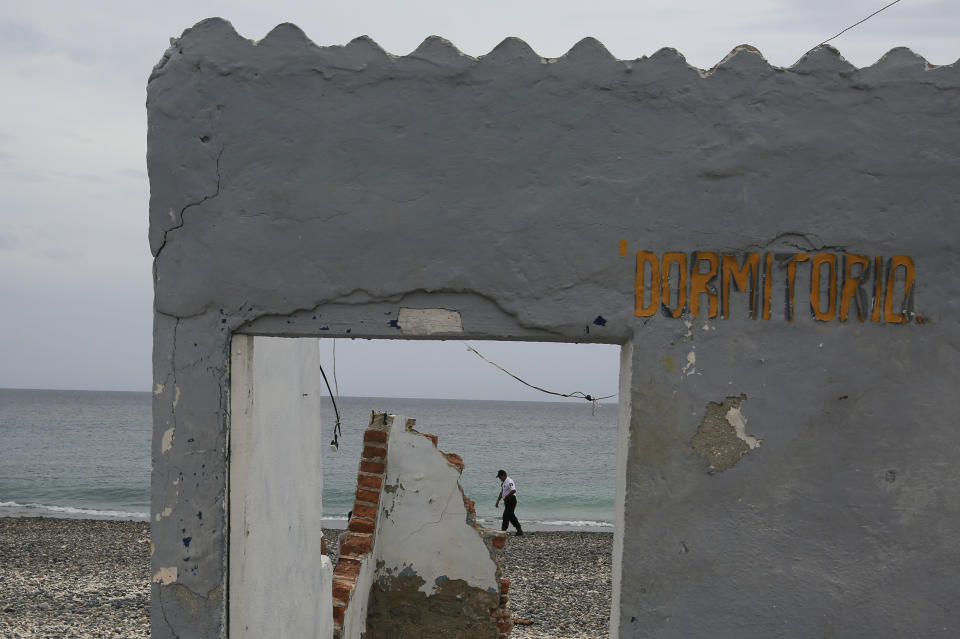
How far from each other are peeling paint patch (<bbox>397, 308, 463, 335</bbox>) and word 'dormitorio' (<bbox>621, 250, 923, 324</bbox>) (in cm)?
75

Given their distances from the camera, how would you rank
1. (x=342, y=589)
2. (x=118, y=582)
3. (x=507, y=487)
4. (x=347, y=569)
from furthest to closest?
(x=507, y=487)
(x=118, y=582)
(x=347, y=569)
(x=342, y=589)

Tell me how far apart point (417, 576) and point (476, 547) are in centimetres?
75

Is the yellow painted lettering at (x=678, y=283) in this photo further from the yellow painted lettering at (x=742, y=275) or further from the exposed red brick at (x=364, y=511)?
the exposed red brick at (x=364, y=511)

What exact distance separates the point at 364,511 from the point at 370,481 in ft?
1.12

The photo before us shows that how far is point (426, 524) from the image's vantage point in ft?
30.8

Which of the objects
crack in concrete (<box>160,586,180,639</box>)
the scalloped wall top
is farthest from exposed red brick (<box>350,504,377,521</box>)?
the scalloped wall top

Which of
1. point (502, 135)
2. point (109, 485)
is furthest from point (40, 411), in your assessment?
point (502, 135)

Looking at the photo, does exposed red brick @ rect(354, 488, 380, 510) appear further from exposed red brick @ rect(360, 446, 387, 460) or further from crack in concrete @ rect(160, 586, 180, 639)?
crack in concrete @ rect(160, 586, 180, 639)

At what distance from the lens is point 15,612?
12.9m

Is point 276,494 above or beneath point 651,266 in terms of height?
beneath

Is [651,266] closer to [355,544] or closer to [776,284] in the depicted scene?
[776,284]

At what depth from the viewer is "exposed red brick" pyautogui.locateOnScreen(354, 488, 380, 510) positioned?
339 inches

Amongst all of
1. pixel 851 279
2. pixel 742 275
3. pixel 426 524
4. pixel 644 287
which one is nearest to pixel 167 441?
pixel 644 287

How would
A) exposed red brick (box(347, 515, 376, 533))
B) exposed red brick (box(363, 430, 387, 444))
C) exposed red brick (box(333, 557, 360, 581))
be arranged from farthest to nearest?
exposed red brick (box(363, 430, 387, 444)) → exposed red brick (box(347, 515, 376, 533)) → exposed red brick (box(333, 557, 360, 581))
